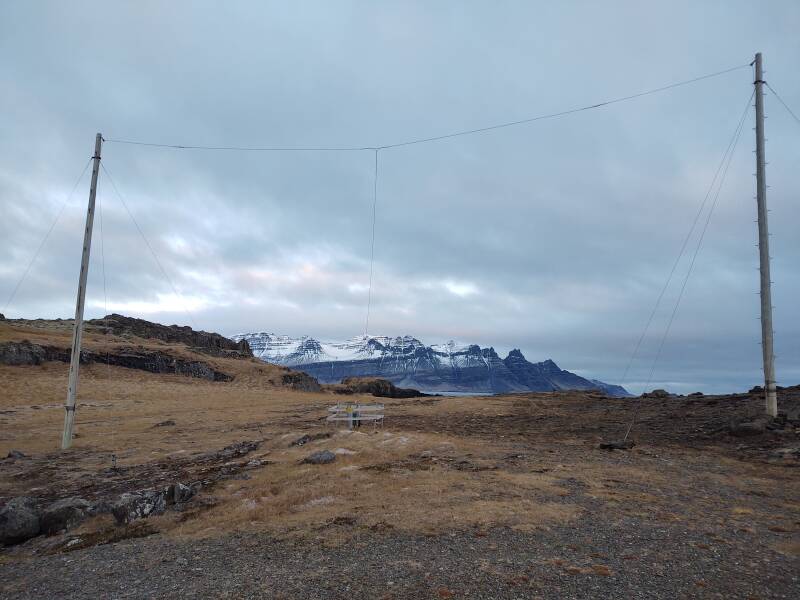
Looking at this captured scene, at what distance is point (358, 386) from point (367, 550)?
7892 centimetres

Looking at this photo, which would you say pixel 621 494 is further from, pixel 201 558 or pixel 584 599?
pixel 201 558

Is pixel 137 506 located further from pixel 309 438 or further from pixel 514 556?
pixel 309 438

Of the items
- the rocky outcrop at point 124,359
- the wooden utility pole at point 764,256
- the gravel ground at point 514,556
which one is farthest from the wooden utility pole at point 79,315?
the rocky outcrop at point 124,359

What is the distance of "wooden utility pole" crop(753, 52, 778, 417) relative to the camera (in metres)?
20.2

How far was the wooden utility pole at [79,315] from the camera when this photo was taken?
21.9m

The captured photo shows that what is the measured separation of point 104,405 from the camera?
137 ft

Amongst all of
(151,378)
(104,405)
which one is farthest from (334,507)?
(151,378)

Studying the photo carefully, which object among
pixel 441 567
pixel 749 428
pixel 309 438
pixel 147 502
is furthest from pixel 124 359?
pixel 441 567

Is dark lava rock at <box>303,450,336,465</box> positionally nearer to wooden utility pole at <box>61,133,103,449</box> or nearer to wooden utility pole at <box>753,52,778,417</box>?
wooden utility pole at <box>61,133,103,449</box>

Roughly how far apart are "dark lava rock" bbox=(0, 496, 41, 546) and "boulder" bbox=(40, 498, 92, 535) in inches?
6.5

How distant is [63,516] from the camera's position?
36.4 feet

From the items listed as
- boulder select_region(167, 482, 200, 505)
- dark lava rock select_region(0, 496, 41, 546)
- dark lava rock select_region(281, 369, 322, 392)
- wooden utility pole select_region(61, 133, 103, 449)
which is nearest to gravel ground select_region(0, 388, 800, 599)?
dark lava rock select_region(0, 496, 41, 546)

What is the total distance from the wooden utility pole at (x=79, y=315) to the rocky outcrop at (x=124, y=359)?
39491 mm

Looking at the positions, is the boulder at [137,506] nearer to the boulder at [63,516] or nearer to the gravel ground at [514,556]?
the boulder at [63,516]
